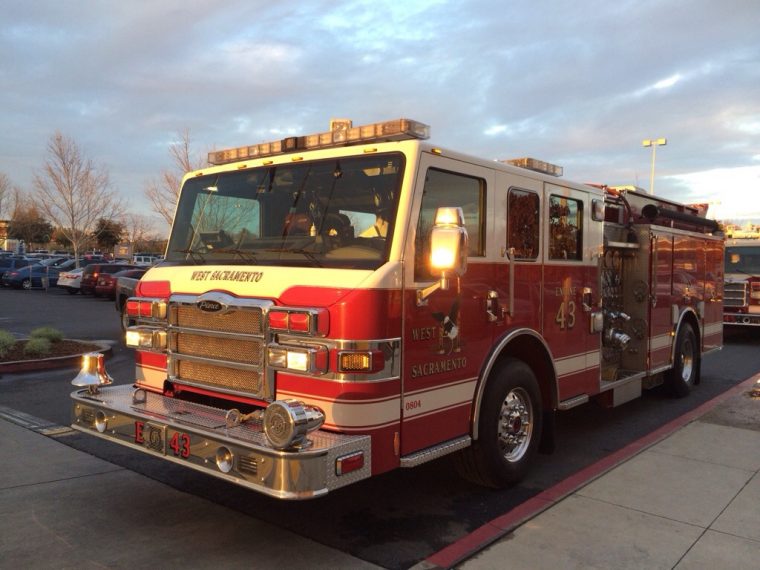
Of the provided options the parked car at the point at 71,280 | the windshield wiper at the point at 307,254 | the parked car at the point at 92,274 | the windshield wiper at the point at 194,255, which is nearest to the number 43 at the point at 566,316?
the windshield wiper at the point at 307,254

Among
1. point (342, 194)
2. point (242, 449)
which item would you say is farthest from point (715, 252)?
point (242, 449)

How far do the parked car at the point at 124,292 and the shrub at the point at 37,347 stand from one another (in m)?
1.27

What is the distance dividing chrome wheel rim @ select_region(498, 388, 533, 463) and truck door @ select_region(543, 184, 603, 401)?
0.49m

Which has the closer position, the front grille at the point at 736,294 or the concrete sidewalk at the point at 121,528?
the concrete sidewalk at the point at 121,528

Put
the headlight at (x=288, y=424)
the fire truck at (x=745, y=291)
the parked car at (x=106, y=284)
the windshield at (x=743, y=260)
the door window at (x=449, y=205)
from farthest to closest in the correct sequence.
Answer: the parked car at (x=106, y=284)
the windshield at (x=743, y=260)
the fire truck at (x=745, y=291)
the door window at (x=449, y=205)
the headlight at (x=288, y=424)

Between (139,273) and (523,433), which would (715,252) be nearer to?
(523,433)

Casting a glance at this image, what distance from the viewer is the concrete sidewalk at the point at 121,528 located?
12.5ft

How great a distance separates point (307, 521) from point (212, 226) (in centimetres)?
229

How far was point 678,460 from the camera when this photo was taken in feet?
18.5

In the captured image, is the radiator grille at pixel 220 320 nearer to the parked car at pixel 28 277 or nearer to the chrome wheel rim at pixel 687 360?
the chrome wheel rim at pixel 687 360

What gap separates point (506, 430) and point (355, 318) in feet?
6.61

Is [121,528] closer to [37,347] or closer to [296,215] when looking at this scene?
[296,215]

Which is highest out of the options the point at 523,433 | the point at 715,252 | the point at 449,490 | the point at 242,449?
the point at 715,252

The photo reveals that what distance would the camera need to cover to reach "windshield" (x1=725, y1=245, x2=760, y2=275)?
15.2 meters
